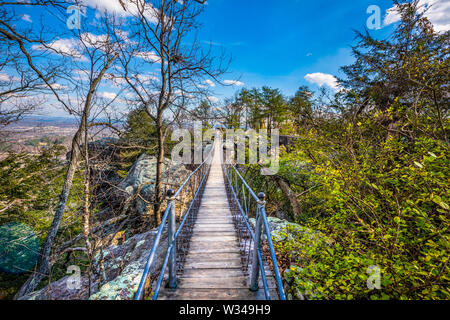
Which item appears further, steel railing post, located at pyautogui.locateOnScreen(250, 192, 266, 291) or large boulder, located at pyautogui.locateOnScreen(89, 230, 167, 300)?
large boulder, located at pyautogui.locateOnScreen(89, 230, 167, 300)

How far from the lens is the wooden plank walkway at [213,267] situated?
7.84ft

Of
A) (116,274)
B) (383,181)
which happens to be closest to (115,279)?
(116,274)

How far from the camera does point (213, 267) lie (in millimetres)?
2922

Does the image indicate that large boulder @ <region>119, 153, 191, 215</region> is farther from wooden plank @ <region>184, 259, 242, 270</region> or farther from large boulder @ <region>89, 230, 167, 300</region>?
wooden plank @ <region>184, 259, 242, 270</region>

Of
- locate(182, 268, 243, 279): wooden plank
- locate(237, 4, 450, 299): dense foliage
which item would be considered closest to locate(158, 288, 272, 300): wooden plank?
locate(182, 268, 243, 279): wooden plank

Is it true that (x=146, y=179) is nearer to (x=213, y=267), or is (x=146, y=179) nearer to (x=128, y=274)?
(x=128, y=274)

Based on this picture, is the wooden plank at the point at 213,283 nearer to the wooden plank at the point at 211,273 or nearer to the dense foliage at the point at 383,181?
the wooden plank at the point at 211,273

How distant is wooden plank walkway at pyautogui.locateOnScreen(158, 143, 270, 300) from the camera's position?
2391 millimetres

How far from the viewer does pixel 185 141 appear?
43.0 ft

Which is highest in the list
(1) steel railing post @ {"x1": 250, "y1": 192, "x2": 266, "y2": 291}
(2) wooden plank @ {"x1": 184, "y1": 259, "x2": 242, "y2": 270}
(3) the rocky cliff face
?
(1) steel railing post @ {"x1": 250, "y1": 192, "x2": 266, "y2": 291}

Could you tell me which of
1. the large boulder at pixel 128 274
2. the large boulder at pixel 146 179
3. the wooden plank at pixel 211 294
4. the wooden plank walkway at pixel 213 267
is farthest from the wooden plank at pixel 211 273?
the large boulder at pixel 146 179
